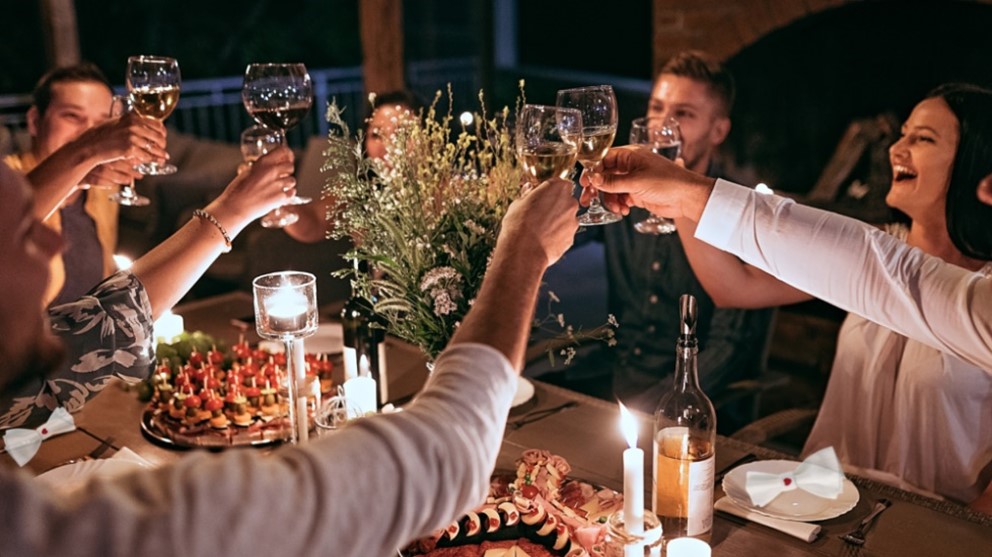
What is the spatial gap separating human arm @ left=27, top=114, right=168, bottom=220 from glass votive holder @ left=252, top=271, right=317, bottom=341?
1.50 ft

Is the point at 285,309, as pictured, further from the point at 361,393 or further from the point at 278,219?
the point at 278,219

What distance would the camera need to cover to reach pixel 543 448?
1815 mm

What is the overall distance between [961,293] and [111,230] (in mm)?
2653

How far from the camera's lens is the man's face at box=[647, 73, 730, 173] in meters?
2.76

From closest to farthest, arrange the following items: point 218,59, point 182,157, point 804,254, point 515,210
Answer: point 515,210
point 804,254
point 182,157
point 218,59

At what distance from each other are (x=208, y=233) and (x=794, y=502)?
106 cm

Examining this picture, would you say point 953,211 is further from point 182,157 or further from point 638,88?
point 182,157

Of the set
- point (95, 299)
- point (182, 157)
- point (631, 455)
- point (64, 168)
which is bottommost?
Answer: point (182, 157)

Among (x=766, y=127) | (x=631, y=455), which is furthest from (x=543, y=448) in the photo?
(x=766, y=127)

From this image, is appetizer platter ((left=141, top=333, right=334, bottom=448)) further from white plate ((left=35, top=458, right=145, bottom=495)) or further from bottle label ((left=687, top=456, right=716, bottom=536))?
bottle label ((left=687, top=456, right=716, bottom=536))

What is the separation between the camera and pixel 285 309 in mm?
1672

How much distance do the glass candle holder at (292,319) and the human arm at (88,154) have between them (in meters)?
0.44

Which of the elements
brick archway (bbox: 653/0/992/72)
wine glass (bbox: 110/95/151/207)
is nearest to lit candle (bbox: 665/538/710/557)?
wine glass (bbox: 110/95/151/207)

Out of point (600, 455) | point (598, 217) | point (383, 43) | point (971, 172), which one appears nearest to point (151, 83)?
point (598, 217)
